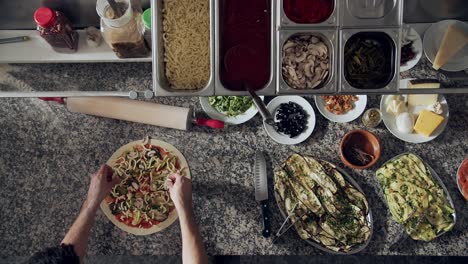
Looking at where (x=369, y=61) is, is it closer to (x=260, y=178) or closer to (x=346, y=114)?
(x=346, y=114)

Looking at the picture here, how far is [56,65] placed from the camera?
1.52 metres

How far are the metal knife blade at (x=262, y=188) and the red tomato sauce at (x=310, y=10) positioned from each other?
485 mm

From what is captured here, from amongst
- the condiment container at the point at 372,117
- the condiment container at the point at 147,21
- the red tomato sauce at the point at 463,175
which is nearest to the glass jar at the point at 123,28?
the condiment container at the point at 147,21

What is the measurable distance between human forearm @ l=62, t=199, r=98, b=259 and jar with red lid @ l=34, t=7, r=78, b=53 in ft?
1.54

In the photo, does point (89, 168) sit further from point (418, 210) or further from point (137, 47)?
point (418, 210)

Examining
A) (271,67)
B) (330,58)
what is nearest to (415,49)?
(330,58)

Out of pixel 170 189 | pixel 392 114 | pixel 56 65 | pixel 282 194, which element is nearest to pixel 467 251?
pixel 392 114

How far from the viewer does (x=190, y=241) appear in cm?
140

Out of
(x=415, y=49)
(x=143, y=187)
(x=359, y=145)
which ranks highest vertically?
(x=415, y=49)

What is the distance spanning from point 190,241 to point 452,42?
0.96 meters

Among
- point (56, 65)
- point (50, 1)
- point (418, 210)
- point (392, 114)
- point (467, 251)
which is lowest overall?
point (467, 251)

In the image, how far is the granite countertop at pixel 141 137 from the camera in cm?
149

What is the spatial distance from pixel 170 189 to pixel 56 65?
54cm

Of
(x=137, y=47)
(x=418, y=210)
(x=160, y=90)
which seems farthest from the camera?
(x=418, y=210)
